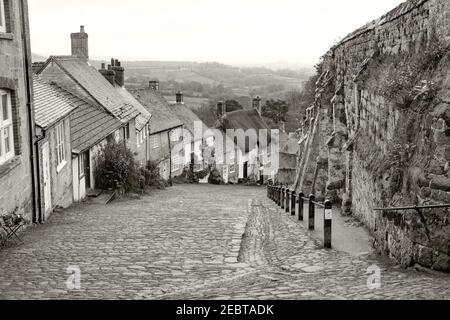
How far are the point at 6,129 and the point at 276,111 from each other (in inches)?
2614

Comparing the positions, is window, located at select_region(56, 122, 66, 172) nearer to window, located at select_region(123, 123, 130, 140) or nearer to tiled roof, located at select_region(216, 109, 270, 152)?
window, located at select_region(123, 123, 130, 140)

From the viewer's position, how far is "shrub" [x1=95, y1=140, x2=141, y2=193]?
24.3 m

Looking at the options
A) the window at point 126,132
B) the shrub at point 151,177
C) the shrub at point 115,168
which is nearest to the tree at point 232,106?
the shrub at point 151,177

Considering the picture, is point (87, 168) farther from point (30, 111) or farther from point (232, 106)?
point (232, 106)

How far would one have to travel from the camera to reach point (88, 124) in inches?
958

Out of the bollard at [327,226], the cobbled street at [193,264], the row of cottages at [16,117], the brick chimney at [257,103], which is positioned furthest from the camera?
the brick chimney at [257,103]

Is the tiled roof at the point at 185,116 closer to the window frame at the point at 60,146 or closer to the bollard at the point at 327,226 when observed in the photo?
the window frame at the point at 60,146

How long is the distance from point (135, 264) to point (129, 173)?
1574 cm

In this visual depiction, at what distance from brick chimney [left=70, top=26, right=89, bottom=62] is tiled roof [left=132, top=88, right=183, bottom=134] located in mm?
7583

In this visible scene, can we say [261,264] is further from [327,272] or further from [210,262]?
[327,272]

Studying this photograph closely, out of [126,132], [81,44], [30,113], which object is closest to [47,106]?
[30,113]

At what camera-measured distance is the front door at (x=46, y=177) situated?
1555cm

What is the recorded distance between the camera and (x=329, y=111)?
75.4ft
